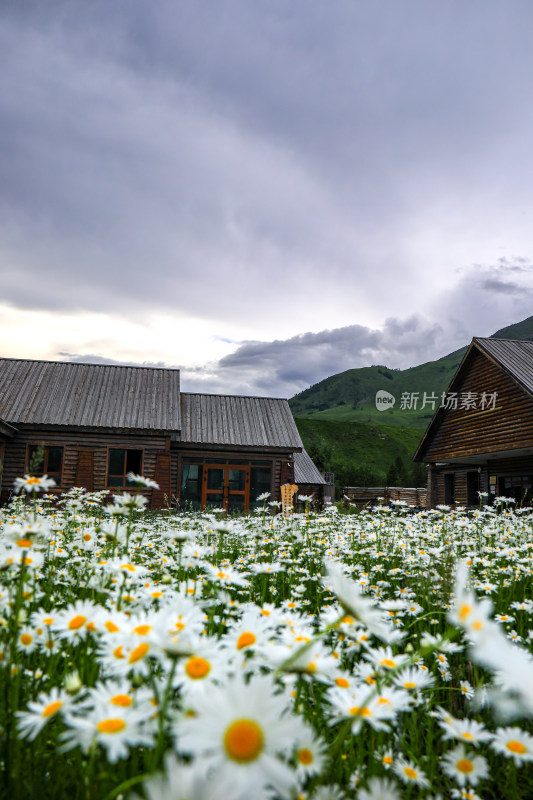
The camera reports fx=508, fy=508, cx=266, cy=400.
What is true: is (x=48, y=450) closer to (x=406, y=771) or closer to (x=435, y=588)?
(x=435, y=588)

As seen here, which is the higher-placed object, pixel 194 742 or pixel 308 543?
pixel 194 742

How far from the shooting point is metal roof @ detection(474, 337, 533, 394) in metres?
19.3

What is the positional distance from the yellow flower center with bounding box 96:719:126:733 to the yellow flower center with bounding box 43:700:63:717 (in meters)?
0.20

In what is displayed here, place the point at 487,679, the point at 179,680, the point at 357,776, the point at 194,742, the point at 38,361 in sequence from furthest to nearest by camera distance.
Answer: the point at 38,361, the point at 487,679, the point at 357,776, the point at 179,680, the point at 194,742

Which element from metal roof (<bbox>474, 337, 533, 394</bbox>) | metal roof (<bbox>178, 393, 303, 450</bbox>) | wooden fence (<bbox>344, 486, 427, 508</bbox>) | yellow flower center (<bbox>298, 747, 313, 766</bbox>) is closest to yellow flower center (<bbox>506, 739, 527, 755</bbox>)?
yellow flower center (<bbox>298, 747, 313, 766</bbox>)

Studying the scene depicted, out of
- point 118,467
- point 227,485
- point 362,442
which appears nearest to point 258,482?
point 227,485

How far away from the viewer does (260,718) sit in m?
0.88

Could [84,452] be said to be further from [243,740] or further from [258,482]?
[243,740]

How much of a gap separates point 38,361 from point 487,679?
24.5 m

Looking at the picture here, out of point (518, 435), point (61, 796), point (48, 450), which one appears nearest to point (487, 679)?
point (61, 796)

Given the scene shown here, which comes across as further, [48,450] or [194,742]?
[48,450]

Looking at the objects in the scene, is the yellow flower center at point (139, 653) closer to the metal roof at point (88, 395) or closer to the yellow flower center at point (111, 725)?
the yellow flower center at point (111, 725)

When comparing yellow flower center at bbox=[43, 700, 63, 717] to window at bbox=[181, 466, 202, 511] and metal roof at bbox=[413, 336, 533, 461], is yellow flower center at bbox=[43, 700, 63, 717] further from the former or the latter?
window at bbox=[181, 466, 202, 511]

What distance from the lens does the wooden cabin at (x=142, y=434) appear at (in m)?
20.6
